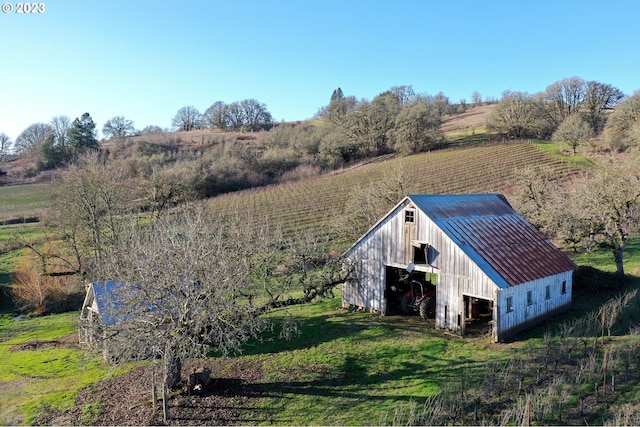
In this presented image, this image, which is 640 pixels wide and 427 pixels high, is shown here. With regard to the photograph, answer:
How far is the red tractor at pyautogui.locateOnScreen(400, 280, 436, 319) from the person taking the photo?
2219cm

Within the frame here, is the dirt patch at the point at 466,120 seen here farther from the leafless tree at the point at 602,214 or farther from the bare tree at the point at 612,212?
the bare tree at the point at 612,212

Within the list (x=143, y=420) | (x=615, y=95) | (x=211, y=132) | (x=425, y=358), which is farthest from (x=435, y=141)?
(x=143, y=420)

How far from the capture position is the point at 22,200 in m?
63.2

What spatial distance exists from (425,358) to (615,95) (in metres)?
98.4

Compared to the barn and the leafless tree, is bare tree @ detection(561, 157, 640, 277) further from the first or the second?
the barn

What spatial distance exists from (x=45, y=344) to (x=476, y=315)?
73.1 feet

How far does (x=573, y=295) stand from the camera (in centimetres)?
2497

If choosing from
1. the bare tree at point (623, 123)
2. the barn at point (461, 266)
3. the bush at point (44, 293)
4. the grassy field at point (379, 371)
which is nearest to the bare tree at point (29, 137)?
the bush at point (44, 293)

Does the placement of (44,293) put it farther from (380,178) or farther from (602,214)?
(380,178)

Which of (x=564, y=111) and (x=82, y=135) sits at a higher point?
(x=564, y=111)

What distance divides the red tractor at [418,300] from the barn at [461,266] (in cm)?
5

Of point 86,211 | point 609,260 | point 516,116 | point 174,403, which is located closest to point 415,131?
point 516,116

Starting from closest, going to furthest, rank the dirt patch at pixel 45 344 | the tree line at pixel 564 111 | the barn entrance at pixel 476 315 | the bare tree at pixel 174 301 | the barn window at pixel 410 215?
the bare tree at pixel 174 301, the barn entrance at pixel 476 315, the barn window at pixel 410 215, the dirt patch at pixel 45 344, the tree line at pixel 564 111

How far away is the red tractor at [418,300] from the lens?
72.8 ft
